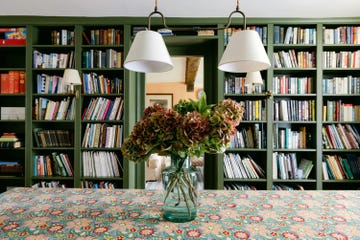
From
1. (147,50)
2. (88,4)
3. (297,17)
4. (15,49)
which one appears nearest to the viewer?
(147,50)

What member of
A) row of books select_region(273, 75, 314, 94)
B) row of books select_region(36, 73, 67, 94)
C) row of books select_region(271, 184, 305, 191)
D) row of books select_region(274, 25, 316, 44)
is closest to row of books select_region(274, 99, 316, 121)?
row of books select_region(273, 75, 314, 94)

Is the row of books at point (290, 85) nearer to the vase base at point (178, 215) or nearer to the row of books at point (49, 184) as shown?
the vase base at point (178, 215)

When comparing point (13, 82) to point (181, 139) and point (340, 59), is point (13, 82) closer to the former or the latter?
point (181, 139)

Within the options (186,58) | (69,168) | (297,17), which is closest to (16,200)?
(69,168)

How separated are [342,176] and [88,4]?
3255 mm

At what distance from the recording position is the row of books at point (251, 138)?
2682mm

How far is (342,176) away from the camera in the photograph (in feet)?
8.79

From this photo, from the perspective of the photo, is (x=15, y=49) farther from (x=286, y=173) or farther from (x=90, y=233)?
(x=286, y=173)

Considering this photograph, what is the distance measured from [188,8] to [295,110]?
1.60 m

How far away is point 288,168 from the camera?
2.70 meters

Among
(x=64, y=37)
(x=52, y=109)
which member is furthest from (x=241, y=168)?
(x=64, y=37)

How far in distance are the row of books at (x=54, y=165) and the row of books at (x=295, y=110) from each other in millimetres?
2393

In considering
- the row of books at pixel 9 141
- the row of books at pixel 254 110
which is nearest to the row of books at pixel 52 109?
the row of books at pixel 9 141

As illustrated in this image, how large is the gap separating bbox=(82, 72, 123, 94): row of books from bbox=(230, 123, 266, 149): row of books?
55.9 inches
